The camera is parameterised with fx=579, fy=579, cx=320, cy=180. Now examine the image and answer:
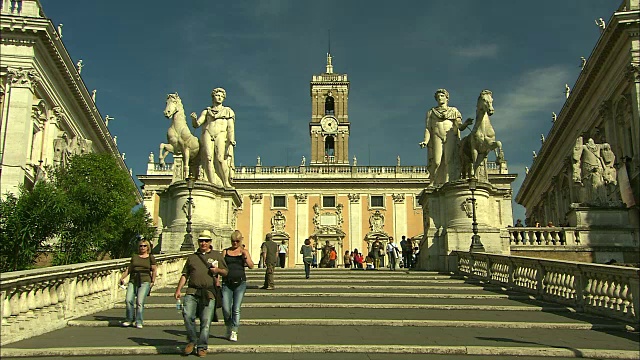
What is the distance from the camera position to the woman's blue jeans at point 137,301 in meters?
9.07

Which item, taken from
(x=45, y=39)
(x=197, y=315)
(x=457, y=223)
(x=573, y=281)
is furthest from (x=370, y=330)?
(x=45, y=39)

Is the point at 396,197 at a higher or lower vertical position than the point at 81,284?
higher

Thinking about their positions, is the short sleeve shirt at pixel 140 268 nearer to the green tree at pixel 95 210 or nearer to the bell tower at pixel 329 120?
the green tree at pixel 95 210

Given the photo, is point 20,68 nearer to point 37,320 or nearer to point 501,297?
point 37,320

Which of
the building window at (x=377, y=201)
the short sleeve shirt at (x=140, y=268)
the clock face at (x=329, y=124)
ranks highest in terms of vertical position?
the clock face at (x=329, y=124)

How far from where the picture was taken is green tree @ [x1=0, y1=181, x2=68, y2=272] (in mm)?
21109

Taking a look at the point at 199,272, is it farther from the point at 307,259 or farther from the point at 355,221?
the point at 355,221

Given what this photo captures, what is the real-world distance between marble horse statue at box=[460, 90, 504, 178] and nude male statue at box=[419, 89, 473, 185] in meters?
0.81

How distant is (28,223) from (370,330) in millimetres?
17564

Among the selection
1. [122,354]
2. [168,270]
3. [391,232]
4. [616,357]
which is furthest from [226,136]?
[391,232]

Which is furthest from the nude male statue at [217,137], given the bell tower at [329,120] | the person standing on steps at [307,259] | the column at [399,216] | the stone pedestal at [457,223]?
the bell tower at [329,120]

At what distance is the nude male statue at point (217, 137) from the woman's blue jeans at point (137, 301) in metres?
10.1

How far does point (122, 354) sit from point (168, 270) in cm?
833

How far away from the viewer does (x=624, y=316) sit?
9.61 metres
